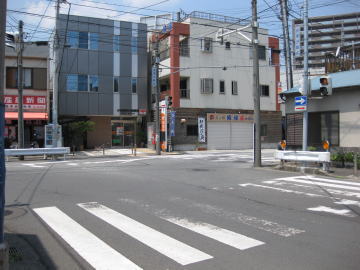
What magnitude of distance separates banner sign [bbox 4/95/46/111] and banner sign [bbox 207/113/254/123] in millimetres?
14535

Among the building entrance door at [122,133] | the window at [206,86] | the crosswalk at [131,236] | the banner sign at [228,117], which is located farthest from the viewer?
the building entrance door at [122,133]

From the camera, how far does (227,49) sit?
34531 mm

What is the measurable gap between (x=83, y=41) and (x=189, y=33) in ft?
31.4

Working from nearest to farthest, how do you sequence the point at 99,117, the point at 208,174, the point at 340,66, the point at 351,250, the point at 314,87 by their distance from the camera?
the point at 351,250
the point at 208,174
the point at 314,87
the point at 340,66
the point at 99,117

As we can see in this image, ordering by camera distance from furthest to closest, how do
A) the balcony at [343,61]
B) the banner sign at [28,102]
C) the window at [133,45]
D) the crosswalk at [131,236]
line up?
the window at [133,45], the banner sign at [28,102], the balcony at [343,61], the crosswalk at [131,236]

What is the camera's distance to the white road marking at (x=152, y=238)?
16.4ft

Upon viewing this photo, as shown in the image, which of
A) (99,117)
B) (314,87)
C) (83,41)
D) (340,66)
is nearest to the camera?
(314,87)

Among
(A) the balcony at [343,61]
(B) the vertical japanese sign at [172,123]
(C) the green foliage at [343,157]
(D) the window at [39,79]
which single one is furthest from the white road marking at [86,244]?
(B) the vertical japanese sign at [172,123]

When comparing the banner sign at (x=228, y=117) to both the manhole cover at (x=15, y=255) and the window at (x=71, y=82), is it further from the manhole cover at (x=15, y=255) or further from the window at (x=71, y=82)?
the manhole cover at (x=15, y=255)

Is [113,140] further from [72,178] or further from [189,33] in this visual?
[72,178]

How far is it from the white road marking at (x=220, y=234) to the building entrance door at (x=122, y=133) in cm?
2794

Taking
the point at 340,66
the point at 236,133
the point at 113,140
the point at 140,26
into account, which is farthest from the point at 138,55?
the point at 340,66

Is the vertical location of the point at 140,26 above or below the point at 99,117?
above

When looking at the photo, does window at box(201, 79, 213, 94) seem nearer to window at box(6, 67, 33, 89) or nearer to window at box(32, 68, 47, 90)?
window at box(32, 68, 47, 90)
